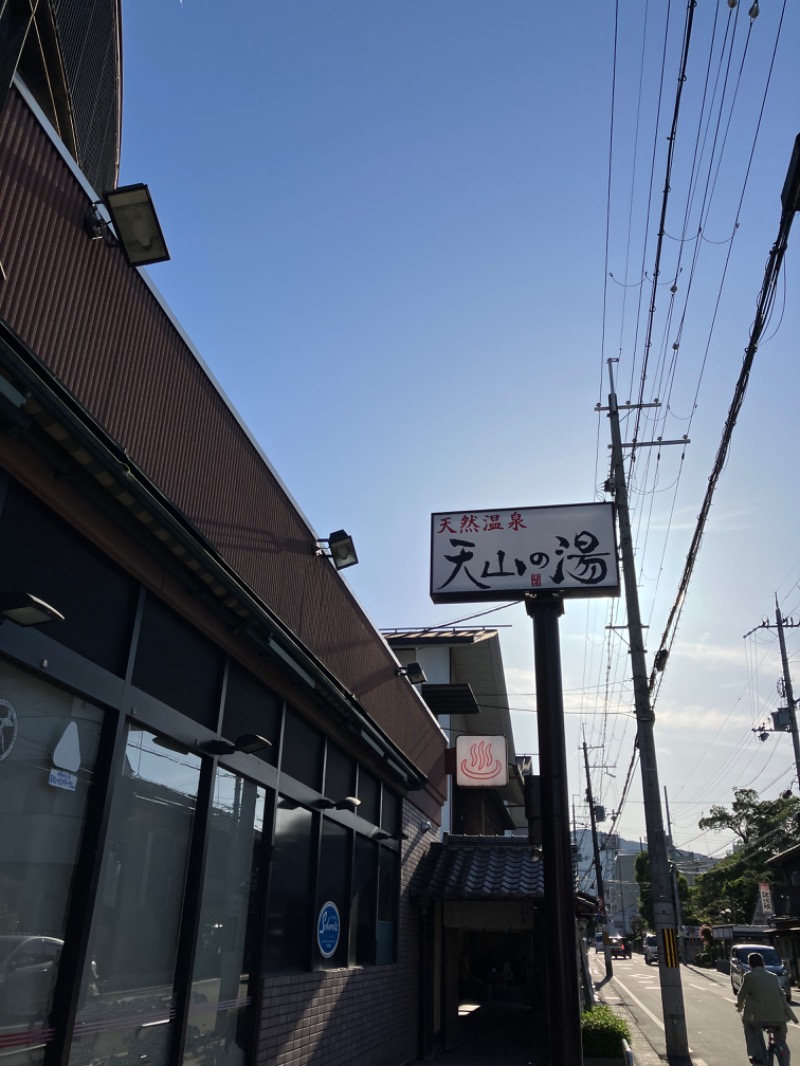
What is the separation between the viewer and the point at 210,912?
638cm

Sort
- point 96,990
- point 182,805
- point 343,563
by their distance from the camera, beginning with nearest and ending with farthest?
point 96,990
point 182,805
point 343,563

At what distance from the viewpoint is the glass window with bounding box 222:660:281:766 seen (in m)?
7.10

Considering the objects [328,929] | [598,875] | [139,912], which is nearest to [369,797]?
[328,929]

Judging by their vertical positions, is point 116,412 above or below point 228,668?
above

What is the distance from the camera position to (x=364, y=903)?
1097cm

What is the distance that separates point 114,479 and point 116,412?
2.56ft

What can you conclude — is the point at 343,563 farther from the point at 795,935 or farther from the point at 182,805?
the point at 795,935

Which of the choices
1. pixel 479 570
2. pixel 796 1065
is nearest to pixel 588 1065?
pixel 796 1065

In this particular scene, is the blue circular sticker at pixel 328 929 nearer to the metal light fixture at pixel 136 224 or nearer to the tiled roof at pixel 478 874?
the tiled roof at pixel 478 874

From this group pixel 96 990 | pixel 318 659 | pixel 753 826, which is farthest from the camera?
pixel 753 826

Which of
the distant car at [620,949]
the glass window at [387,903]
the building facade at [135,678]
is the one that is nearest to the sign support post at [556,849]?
the building facade at [135,678]

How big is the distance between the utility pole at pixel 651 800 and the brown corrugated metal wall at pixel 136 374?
869 centimetres

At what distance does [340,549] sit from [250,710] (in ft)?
9.21

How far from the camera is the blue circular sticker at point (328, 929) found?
9.06 metres
